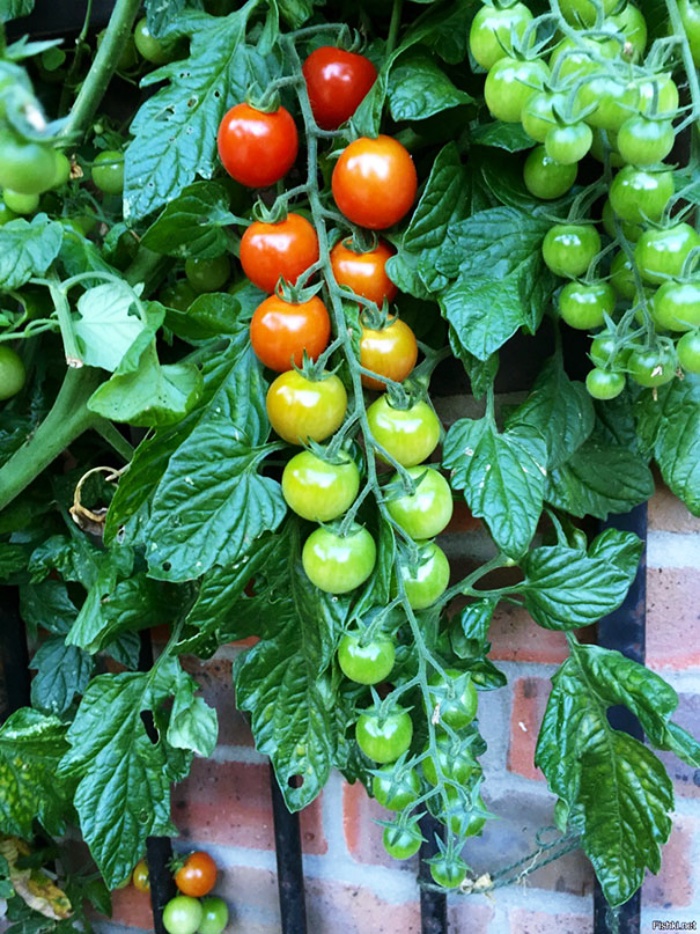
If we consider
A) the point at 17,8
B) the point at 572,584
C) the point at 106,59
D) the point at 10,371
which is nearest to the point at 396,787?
the point at 572,584

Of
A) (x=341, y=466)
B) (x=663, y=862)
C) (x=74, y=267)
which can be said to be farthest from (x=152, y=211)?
(x=663, y=862)

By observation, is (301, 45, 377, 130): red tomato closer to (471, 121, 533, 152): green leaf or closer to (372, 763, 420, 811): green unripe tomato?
(471, 121, 533, 152): green leaf

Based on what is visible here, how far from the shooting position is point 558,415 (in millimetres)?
489

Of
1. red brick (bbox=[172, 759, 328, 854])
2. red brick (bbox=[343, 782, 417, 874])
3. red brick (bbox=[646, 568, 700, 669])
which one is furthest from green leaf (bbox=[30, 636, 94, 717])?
red brick (bbox=[646, 568, 700, 669])

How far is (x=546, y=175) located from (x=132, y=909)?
86cm

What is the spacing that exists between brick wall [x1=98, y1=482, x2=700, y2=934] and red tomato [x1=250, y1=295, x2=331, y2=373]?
24 cm

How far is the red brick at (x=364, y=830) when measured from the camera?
0.68 metres

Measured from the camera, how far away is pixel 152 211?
0.46 metres

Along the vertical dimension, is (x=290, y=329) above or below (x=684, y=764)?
above

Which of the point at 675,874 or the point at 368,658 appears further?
the point at 675,874

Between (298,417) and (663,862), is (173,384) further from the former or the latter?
(663,862)

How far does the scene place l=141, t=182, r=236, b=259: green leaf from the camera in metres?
0.45

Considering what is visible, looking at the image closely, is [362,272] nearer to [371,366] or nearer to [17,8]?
[371,366]

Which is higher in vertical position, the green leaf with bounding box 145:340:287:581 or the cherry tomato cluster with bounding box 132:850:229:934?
the green leaf with bounding box 145:340:287:581
